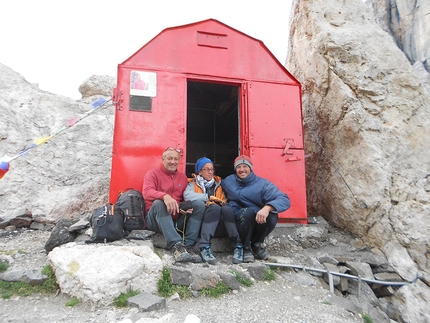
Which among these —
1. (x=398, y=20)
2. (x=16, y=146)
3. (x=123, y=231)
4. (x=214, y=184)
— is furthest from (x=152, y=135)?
(x=398, y=20)

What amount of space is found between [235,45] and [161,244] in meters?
4.22

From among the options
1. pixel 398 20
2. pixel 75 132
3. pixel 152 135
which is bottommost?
pixel 152 135

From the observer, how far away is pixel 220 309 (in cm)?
332

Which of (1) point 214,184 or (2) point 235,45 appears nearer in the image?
(1) point 214,184

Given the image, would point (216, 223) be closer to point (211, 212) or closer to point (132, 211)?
point (211, 212)

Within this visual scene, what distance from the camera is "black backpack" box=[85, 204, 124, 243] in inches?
164

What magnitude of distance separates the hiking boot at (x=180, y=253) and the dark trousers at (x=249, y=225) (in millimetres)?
907

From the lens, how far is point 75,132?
29.7 ft

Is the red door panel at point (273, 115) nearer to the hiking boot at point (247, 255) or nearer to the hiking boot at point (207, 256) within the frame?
the hiking boot at point (247, 255)

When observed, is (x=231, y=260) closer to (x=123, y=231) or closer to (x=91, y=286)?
(x=123, y=231)

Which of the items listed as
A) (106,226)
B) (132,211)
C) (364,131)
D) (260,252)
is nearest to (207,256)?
(260,252)

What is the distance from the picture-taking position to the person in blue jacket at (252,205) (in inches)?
176

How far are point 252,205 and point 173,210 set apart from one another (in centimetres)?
131

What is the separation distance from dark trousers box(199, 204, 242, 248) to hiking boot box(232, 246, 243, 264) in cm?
7
